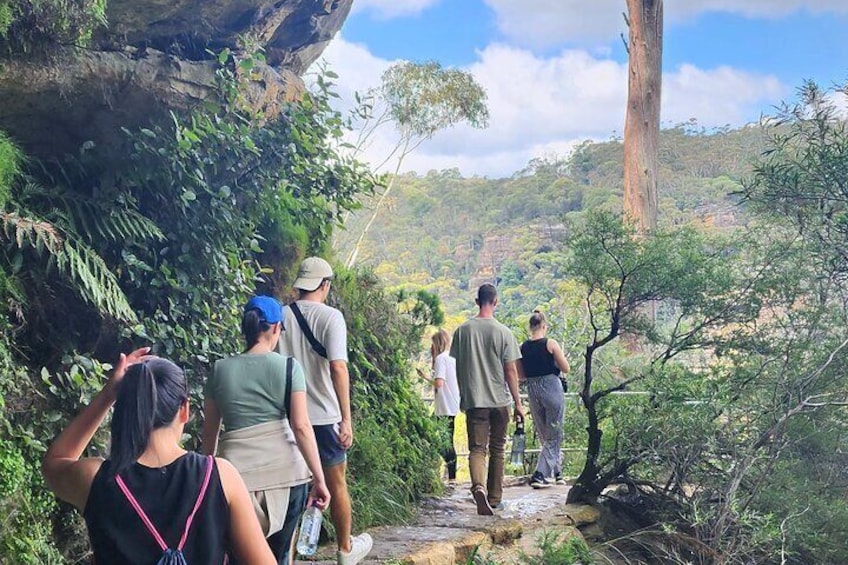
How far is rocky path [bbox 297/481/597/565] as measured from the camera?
5770 mm

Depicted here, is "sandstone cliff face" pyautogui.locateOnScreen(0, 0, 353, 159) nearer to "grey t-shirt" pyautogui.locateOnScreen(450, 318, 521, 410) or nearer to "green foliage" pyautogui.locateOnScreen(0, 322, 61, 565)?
"green foliage" pyautogui.locateOnScreen(0, 322, 61, 565)

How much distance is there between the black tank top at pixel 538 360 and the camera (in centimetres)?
819

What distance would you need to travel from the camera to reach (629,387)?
26.5 ft

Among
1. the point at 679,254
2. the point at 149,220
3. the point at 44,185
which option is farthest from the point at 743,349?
the point at 44,185

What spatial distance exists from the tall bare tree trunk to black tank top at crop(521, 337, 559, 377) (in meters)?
5.17

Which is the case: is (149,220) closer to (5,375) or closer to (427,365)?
(5,375)

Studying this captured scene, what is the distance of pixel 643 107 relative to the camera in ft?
43.1

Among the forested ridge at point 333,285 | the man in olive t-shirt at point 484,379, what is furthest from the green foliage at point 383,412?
the man in olive t-shirt at point 484,379

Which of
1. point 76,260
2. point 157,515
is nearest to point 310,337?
point 76,260

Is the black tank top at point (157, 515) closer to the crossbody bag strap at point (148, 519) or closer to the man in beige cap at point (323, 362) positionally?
the crossbody bag strap at point (148, 519)

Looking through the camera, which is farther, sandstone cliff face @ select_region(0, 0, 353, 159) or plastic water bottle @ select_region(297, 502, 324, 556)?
sandstone cliff face @ select_region(0, 0, 353, 159)

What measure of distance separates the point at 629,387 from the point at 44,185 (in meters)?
5.48

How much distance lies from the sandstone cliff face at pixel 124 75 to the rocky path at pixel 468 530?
3.18 meters

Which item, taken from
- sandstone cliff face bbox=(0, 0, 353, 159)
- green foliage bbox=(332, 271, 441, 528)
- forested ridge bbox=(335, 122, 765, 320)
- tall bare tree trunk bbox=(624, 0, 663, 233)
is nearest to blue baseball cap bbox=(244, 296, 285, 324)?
sandstone cliff face bbox=(0, 0, 353, 159)
